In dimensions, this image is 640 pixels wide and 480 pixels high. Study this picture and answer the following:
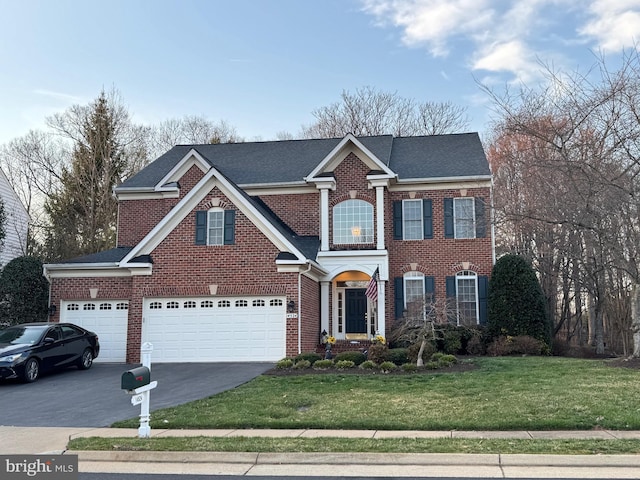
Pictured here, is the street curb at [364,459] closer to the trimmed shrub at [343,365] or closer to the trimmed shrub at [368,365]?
the trimmed shrub at [368,365]

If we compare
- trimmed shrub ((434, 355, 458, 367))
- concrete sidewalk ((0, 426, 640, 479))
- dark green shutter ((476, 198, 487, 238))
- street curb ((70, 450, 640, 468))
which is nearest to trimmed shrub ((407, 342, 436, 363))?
trimmed shrub ((434, 355, 458, 367))

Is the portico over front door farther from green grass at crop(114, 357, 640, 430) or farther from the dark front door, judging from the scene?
green grass at crop(114, 357, 640, 430)

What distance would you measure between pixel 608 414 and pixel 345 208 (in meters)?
13.7

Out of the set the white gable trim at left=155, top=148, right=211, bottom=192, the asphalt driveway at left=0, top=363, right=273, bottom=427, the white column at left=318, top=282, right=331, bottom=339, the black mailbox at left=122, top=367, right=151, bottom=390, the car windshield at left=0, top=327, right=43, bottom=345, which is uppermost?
the white gable trim at left=155, top=148, right=211, bottom=192

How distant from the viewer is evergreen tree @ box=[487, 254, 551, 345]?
20016mm

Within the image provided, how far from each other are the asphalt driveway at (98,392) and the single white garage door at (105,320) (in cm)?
148

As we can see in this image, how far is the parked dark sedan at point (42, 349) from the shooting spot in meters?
14.9

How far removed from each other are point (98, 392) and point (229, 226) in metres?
6.95

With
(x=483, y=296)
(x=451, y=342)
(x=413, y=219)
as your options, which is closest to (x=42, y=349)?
(x=451, y=342)

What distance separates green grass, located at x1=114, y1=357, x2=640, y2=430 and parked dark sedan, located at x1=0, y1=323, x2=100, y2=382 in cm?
598

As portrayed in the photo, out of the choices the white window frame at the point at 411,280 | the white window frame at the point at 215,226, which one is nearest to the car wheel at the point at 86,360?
the white window frame at the point at 215,226

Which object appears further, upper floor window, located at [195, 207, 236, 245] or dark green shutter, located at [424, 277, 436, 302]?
dark green shutter, located at [424, 277, 436, 302]

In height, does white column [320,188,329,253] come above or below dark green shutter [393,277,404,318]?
above

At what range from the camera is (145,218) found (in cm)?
2406
